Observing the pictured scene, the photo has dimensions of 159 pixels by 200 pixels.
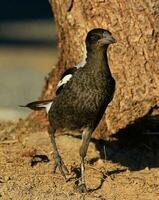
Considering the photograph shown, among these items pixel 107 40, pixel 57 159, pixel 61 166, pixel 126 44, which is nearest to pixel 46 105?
pixel 57 159

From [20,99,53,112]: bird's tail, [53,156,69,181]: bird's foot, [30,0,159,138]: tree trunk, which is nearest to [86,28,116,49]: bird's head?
[30,0,159,138]: tree trunk

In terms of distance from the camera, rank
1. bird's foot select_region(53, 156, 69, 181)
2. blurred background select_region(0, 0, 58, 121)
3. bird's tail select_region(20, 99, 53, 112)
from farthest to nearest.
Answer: blurred background select_region(0, 0, 58, 121)
bird's tail select_region(20, 99, 53, 112)
bird's foot select_region(53, 156, 69, 181)

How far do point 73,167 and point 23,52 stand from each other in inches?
475

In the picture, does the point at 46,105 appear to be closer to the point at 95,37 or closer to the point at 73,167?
the point at 73,167

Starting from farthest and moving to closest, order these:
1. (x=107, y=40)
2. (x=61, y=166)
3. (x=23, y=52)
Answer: (x=23, y=52) → (x=61, y=166) → (x=107, y=40)

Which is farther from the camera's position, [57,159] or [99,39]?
[57,159]

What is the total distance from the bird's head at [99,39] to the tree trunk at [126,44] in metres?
1.03

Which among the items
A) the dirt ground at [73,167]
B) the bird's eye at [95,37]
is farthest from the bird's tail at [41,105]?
the bird's eye at [95,37]

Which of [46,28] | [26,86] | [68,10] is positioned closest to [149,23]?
[68,10]

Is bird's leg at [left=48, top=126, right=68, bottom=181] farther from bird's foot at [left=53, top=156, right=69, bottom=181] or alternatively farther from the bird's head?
the bird's head

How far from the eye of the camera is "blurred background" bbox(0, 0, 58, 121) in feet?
45.8

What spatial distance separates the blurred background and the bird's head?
3114mm

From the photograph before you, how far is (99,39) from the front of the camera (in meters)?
8.12

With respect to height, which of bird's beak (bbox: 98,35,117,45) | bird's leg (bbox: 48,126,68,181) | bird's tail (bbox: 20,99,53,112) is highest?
bird's beak (bbox: 98,35,117,45)
